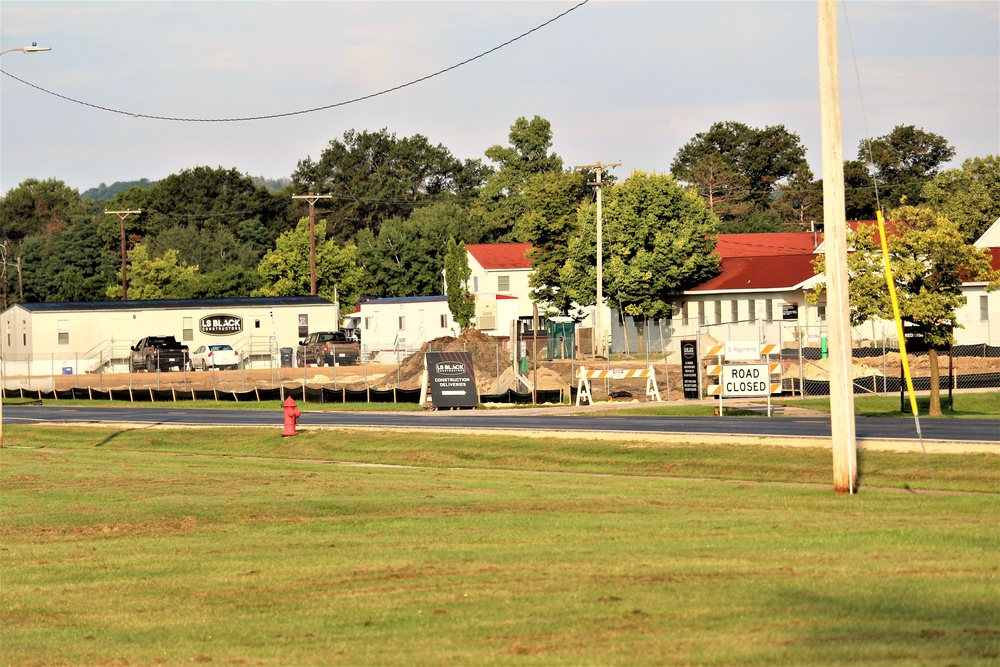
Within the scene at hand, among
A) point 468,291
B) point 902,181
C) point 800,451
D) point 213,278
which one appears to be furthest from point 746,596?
point 902,181

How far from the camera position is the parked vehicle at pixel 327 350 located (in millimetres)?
73875

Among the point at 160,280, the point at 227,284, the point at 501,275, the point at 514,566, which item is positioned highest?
the point at 160,280

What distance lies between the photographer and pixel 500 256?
97.1 metres

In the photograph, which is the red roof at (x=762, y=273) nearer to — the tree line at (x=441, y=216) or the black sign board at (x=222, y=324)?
the tree line at (x=441, y=216)

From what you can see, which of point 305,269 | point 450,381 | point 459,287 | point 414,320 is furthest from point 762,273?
point 305,269

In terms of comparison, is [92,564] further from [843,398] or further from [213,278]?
[213,278]

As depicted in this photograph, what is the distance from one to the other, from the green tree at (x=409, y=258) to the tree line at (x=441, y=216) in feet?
0.53

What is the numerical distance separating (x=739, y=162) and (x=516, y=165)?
28769 millimetres

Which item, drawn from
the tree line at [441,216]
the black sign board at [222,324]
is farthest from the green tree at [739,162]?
the black sign board at [222,324]

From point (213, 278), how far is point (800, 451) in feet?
295

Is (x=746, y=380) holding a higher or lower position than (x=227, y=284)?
lower

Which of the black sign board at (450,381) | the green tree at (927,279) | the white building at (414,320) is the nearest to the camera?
the green tree at (927,279)

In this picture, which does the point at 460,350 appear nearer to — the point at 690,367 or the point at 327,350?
the point at 690,367

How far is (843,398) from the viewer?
18.3m
